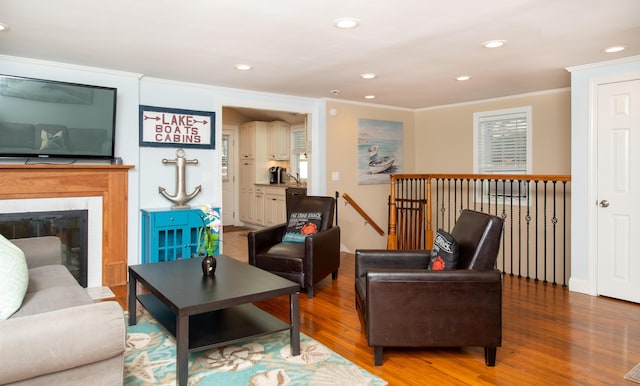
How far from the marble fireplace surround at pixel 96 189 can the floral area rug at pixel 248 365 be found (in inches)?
61.4

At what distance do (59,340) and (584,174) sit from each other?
4.41 metres

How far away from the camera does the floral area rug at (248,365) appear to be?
2.40 metres

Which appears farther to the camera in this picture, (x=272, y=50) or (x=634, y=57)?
(x=634, y=57)

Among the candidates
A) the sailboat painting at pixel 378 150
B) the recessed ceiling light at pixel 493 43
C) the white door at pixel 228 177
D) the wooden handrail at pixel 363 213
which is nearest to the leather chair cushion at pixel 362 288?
the recessed ceiling light at pixel 493 43

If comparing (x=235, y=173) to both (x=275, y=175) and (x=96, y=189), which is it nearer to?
(x=275, y=175)

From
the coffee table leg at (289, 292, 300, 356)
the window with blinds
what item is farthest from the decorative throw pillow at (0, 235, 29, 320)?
the window with blinds

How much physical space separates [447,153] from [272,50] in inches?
153

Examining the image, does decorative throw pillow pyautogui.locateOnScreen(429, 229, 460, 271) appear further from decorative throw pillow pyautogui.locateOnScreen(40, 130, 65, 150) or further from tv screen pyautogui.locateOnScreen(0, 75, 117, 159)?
decorative throw pillow pyautogui.locateOnScreen(40, 130, 65, 150)

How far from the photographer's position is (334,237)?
4.42m

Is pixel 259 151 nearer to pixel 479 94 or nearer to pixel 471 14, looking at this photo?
pixel 479 94

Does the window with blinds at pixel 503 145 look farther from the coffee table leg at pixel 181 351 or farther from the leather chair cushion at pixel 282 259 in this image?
the coffee table leg at pixel 181 351

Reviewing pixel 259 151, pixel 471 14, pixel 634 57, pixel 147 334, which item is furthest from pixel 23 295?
pixel 259 151

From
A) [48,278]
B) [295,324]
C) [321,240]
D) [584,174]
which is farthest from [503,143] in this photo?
[48,278]

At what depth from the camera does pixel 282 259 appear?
3967 mm
